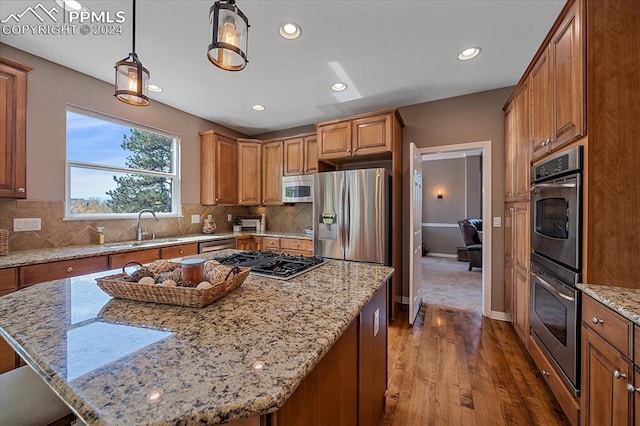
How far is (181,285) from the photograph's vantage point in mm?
1028

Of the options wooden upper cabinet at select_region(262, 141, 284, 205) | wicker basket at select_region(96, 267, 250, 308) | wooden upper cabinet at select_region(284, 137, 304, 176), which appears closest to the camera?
wicker basket at select_region(96, 267, 250, 308)

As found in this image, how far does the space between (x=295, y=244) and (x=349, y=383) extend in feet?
8.58

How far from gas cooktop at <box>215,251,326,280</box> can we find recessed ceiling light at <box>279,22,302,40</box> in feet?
5.69

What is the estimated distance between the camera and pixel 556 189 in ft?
5.26

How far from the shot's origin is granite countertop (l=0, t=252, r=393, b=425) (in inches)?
18.8

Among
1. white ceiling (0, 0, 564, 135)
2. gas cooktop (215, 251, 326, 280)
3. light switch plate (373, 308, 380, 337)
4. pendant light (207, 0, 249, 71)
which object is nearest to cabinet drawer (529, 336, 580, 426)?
light switch plate (373, 308, 380, 337)

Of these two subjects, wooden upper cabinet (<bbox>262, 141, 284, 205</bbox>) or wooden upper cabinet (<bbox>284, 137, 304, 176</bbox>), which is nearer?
wooden upper cabinet (<bbox>284, 137, 304, 176</bbox>)

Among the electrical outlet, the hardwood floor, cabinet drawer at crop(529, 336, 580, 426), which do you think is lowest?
the hardwood floor

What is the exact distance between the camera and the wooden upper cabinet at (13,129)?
1.98 m

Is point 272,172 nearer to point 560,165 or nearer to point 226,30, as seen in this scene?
point 226,30

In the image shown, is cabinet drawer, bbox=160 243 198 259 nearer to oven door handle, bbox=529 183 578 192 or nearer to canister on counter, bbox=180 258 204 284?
canister on counter, bbox=180 258 204 284

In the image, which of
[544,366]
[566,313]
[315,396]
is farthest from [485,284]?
[315,396]

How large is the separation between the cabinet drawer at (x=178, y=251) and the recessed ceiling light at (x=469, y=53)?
343cm

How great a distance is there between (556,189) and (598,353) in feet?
3.02
